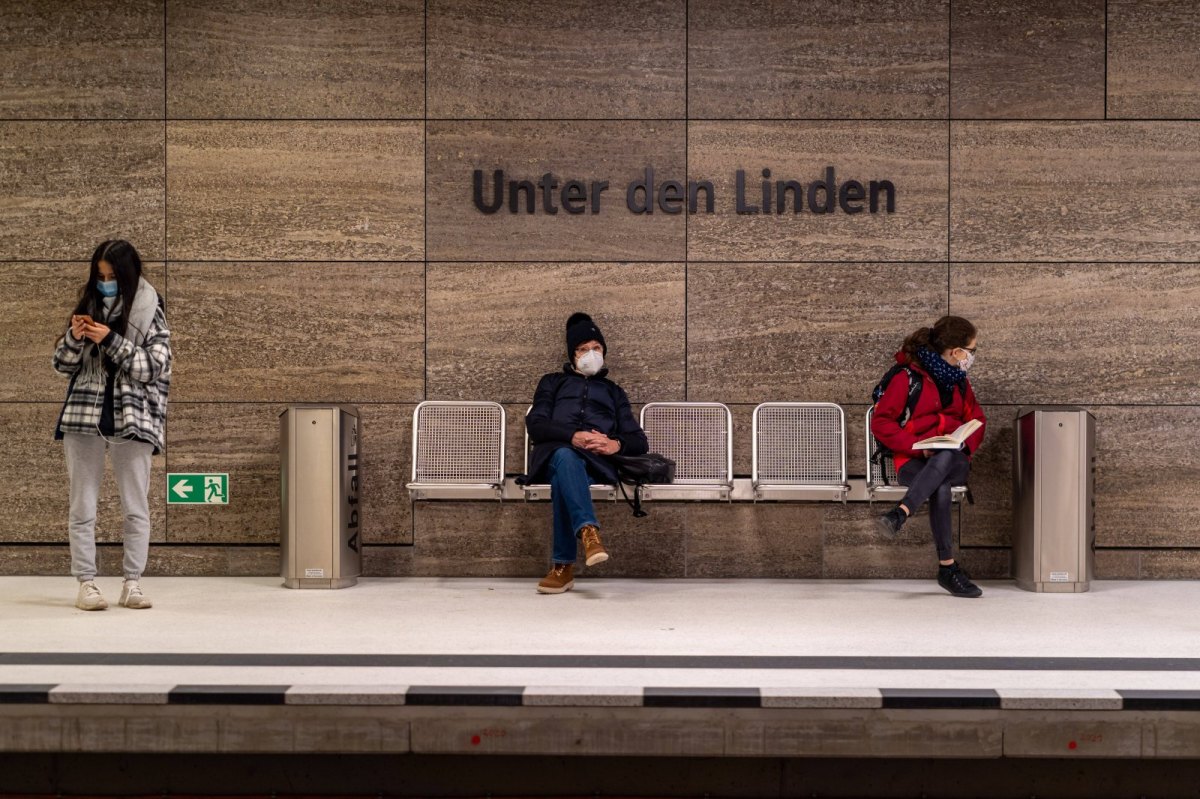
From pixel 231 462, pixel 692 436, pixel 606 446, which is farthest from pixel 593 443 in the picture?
pixel 231 462

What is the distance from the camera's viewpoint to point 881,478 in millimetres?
7059

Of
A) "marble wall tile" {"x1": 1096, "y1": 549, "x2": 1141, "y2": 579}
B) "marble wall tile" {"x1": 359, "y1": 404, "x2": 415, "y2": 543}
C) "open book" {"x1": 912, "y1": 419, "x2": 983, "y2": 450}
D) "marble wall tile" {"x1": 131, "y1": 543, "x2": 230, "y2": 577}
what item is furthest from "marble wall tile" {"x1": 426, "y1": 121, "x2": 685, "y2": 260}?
"marble wall tile" {"x1": 1096, "y1": 549, "x2": 1141, "y2": 579}

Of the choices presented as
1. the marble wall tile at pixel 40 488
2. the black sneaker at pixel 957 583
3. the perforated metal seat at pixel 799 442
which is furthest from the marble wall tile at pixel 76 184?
the black sneaker at pixel 957 583

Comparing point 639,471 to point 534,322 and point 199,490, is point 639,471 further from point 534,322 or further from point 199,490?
point 199,490

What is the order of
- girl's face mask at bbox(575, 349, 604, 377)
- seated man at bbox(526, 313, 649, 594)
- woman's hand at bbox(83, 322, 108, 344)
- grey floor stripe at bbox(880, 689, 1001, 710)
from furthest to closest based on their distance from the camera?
1. girl's face mask at bbox(575, 349, 604, 377)
2. seated man at bbox(526, 313, 649, 594)
3. woman's hand at bbox(83, 322, 108, 344)
4. grey floor stripe at bbox(880, 689, 1001, 710)

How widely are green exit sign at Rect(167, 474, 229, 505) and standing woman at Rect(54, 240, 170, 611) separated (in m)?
1.25

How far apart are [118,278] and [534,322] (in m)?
2.55

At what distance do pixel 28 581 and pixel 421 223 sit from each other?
326 centimetres

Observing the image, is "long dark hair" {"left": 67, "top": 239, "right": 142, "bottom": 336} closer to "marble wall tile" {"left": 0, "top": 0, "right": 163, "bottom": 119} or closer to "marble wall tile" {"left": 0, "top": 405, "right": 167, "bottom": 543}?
"marble wall tile" {"left": 0, "top": 405, "right": 167, "bottom": 543}

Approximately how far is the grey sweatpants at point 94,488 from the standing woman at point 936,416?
410 cm

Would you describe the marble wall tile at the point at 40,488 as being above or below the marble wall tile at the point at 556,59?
below

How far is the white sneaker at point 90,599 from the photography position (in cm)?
598

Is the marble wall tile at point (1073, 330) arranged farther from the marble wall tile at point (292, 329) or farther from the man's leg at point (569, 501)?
the marble wall tile at point (292, 329)

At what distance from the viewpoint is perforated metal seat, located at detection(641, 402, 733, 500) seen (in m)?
7.23
